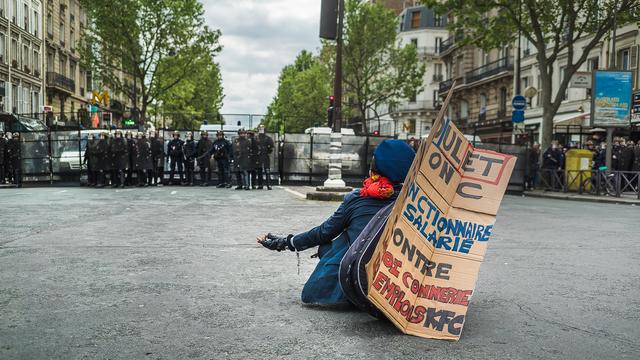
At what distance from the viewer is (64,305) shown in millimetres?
4730

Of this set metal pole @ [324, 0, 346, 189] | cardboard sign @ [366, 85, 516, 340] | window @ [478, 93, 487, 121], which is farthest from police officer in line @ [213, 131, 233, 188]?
window @ [478, 93, 487, 121]

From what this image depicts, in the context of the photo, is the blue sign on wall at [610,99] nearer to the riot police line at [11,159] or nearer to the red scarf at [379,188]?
the riot police line at [11,159]

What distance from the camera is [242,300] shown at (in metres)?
5.00

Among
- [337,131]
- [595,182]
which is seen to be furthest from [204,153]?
[595,182]

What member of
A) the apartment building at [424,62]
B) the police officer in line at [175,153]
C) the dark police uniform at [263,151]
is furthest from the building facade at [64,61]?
the apartment building at [424,62]

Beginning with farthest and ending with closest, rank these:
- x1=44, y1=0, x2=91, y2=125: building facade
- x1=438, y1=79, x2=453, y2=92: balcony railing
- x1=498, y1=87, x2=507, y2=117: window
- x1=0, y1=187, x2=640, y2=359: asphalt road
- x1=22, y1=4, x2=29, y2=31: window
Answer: x1=438, y1=79, x2=453, y2=92: balcony railing, x1=44, y1=0, x2=91, y2=125: building facade, x1=498, y1=87, x2=507, y2=117: window, x1=22, y1=4, x2=29, y2=31: window, x1=0, y1=187, x2=640, y2=359: asphalt road

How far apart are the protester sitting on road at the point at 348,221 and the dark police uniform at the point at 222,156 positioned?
16.5 m

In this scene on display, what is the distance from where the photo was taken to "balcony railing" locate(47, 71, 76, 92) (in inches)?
1845

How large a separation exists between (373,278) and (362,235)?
337 mm

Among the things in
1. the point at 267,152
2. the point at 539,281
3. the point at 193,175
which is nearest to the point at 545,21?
the point at 267,152

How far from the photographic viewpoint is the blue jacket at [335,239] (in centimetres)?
451

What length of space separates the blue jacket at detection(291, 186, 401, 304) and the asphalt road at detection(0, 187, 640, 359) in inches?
6.0

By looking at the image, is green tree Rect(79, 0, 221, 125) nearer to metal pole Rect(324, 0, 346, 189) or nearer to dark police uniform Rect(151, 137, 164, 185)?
dark police uniform Rect(151, 137, 164, 185)

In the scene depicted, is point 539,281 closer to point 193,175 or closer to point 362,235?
point 362,235
